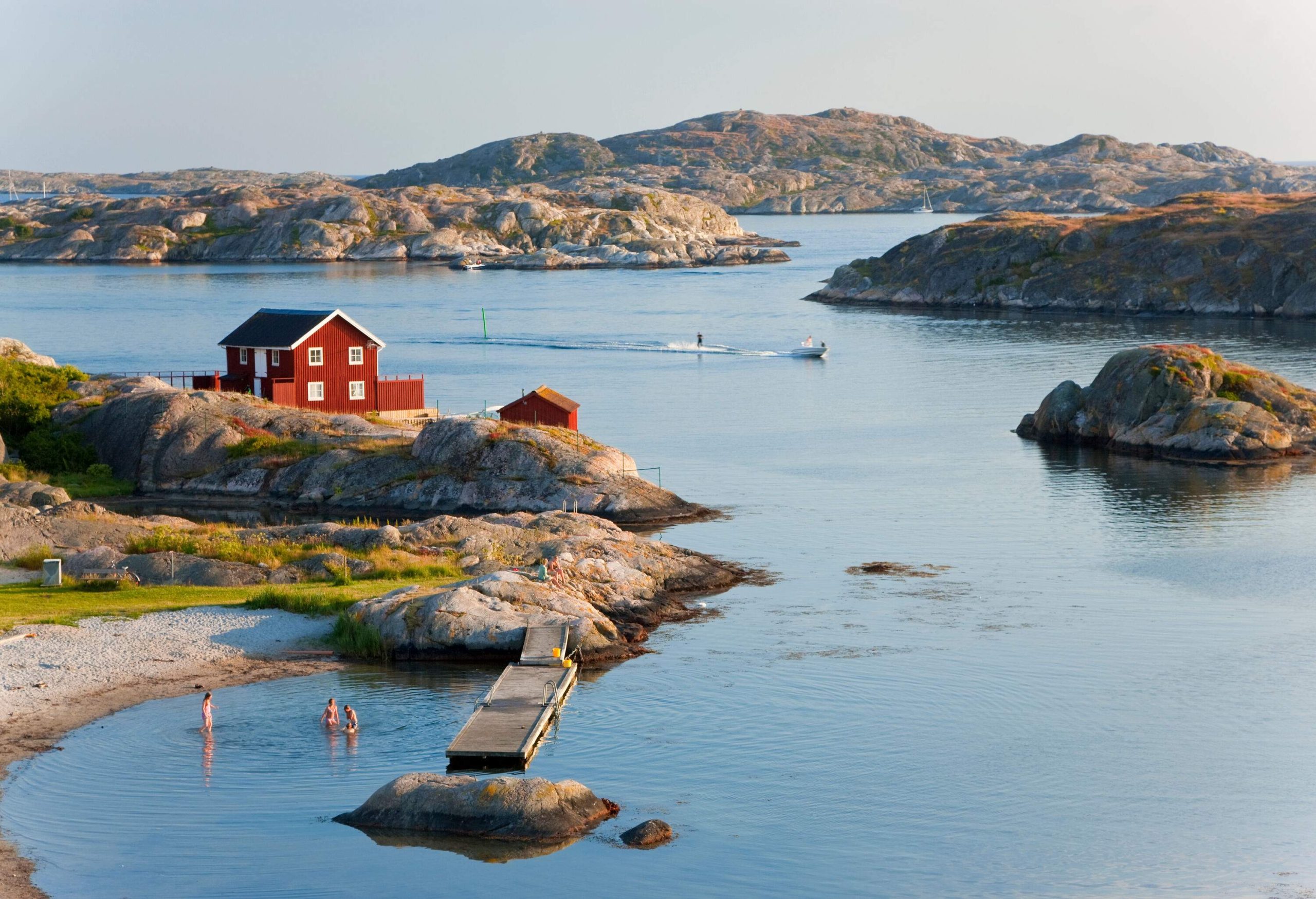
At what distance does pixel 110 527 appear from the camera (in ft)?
175

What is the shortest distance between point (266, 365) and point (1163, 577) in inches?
1837

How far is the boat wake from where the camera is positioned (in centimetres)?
13700

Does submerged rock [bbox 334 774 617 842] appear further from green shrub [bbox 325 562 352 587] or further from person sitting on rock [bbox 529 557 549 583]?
green shrub [bbox 325 562 352 587]

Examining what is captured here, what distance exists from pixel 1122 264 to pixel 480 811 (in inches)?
6046

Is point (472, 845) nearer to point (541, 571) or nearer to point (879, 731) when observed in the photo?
point (879, 731)

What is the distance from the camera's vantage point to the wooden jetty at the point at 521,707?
33219 millimetres

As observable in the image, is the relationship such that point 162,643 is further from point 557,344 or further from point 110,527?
point 557,344

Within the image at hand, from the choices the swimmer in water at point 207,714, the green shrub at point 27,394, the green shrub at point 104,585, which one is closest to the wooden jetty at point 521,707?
the swimmer in water at point 207,714

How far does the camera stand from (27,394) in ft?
240

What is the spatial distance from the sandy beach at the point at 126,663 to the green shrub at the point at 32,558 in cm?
805

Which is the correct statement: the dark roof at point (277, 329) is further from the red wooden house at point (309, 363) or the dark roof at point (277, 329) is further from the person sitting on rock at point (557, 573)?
the person sitting on rock at point (557, 573)

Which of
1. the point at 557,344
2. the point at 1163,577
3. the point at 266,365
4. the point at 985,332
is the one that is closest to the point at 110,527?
the point at 266,365

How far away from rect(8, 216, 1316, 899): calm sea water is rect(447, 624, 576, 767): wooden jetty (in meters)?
0.61

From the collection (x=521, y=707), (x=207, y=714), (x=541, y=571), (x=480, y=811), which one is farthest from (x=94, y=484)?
(x=480, y=811)
